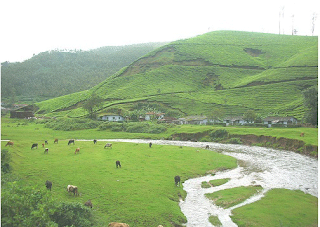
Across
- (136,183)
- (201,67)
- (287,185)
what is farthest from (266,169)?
(201,67)

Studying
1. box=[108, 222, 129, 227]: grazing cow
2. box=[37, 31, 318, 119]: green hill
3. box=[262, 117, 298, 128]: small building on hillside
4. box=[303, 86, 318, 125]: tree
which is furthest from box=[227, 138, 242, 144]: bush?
box=[108, 222, 129, 227]: grazing cow

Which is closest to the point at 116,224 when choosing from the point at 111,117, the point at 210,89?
the point at 111,117

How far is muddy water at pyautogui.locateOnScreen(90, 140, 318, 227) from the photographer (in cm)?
2325

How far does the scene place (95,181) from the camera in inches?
1072

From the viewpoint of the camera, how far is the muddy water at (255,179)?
23.2 meters

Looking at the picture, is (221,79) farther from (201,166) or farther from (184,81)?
(201,166)

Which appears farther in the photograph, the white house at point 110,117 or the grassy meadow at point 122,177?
the white house at point 110,117

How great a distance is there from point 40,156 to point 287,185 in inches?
1317

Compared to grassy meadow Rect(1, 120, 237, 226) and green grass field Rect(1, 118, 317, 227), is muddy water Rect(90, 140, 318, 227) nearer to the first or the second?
green grass field Rect(1, 118, 317, 227)

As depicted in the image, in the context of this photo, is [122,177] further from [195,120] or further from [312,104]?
[195,120]

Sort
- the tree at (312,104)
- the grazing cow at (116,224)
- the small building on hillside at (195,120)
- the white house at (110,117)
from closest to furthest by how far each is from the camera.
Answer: the grazing cow at (116,224)
the tree at (312,104)
the small building on hillside at (195,120)
the white house at (110,117)

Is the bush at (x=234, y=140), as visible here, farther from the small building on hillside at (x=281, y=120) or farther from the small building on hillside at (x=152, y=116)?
the small building on hillside at (x=152, y=116)

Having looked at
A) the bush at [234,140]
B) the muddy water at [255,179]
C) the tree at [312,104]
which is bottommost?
the muddy water at [255,179]

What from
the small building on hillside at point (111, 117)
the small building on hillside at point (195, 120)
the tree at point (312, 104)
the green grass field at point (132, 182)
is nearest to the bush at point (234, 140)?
the tree at point (312, 104)
